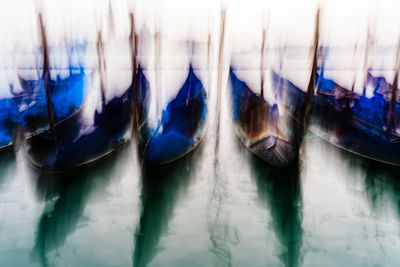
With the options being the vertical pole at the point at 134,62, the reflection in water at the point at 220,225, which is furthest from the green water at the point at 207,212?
the vertical pole at the point at 134,62

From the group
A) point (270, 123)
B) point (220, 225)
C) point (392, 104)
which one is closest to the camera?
point (220, 225)

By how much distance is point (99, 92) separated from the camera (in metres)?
1.33

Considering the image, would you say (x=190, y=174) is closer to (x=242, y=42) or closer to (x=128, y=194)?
(x=128, y=194)

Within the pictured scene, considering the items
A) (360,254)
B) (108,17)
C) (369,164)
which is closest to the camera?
(360,254)

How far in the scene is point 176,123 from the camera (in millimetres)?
1335

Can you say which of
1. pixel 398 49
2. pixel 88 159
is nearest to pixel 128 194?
pixel 88 159

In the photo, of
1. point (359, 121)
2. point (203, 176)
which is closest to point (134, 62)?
point (203, 176)

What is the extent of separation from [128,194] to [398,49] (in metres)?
1.28

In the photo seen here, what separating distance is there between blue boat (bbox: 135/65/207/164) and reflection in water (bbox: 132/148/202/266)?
0.20ft

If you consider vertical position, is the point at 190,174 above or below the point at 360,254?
above

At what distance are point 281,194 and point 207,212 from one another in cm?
34

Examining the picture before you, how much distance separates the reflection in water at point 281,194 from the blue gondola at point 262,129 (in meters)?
0.04

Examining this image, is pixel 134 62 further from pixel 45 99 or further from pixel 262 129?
pixel 262 129

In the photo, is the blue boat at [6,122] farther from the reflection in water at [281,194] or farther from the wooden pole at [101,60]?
the reflection in water at [281,194]
